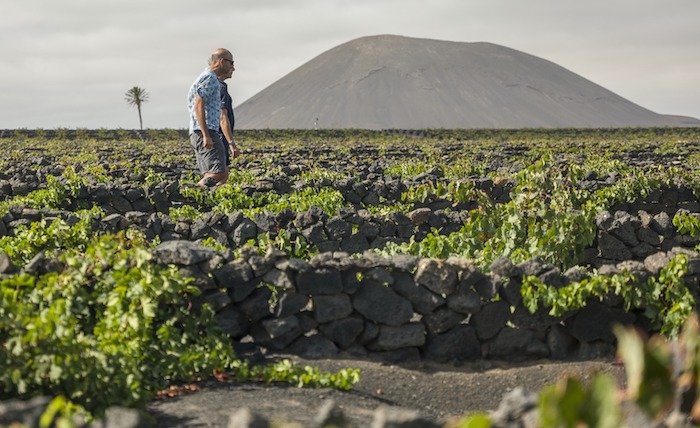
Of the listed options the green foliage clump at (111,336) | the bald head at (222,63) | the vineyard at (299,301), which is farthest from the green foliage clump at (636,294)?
the bald head at (222,63)

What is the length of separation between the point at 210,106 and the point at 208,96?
0.20 meters

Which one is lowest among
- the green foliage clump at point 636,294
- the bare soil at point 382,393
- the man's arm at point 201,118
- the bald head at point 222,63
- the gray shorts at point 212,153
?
the bare soil at point 382,393

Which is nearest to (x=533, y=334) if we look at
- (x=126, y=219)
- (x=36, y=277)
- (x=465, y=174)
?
(x=36, y=277)

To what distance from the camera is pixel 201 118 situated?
14.2m

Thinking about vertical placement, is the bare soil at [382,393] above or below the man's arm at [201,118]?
below

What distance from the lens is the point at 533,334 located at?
8188 millimetres

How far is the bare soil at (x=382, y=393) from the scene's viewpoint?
5844 mm

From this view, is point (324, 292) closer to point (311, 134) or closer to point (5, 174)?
point (5, 174)

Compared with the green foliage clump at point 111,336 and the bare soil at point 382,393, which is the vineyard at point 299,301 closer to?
the green foliage clump at point 111,336

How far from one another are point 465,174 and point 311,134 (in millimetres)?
55649

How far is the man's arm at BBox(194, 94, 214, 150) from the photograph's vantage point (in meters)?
14.1

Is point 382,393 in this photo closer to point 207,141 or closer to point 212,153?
point 207,141

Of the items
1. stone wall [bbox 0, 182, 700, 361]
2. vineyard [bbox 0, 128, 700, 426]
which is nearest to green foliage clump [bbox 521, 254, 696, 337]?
vineyard [bbox 0, 128, 700, 426]

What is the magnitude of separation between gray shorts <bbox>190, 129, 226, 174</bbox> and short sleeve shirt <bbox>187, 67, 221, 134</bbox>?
0.79 feet
